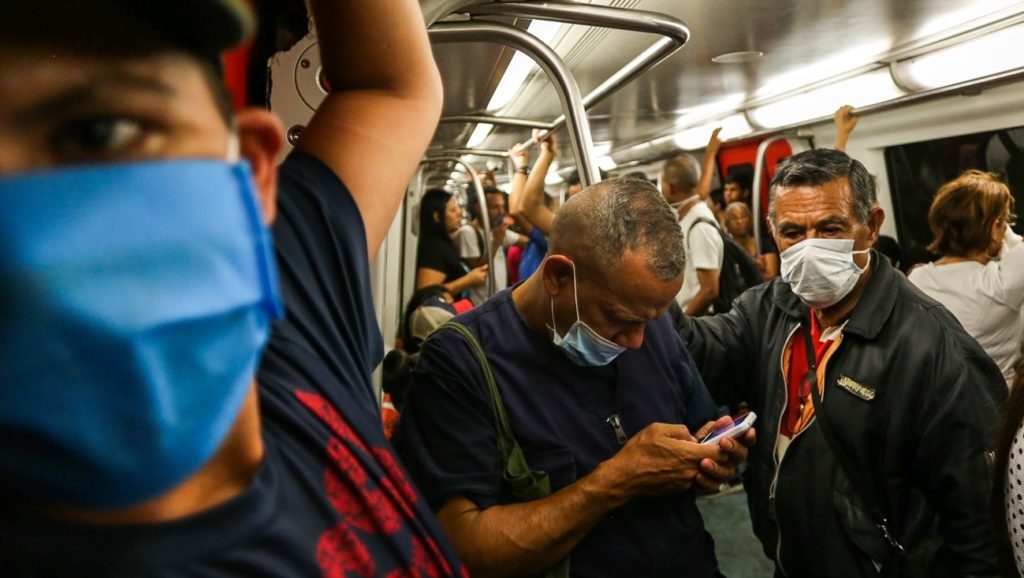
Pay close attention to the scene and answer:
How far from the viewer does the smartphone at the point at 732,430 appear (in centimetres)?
154

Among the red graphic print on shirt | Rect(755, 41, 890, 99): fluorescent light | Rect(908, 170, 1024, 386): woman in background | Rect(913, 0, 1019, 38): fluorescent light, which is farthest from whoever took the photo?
Rect(755, 41, 890, 99): fluorescent light

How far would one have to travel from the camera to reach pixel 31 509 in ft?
1.75

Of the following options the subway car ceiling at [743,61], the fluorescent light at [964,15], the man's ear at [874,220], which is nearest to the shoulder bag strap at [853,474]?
the man's ear at [874,220]

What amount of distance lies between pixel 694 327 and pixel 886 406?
617 millimetres

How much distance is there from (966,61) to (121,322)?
5291 mm

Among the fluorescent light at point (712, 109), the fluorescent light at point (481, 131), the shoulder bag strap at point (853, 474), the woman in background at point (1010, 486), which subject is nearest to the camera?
the woman in background at point (1010, 486)

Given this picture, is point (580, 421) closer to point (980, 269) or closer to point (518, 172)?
point (518, 172)

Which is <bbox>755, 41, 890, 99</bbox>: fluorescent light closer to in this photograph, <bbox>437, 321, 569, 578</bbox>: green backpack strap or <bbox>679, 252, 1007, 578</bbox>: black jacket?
<bbox>679, 252, 1007, 578</bbox>: black jacket

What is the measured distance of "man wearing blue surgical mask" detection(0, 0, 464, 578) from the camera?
448 millimetres

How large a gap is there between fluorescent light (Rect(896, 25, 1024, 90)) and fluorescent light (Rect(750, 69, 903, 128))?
26 cm

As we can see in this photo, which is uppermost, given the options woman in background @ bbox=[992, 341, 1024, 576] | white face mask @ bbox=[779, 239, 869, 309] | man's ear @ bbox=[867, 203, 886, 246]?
man's ear @ bbox=[867, 203, 886, 246]

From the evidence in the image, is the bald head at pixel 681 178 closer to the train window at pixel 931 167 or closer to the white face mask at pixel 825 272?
the white face mask at pixel 825 272

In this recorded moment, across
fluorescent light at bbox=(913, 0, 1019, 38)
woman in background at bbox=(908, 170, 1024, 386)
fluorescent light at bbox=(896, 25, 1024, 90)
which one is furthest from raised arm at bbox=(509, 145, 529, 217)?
fluorescent light at bbox=(896, 25, 1024, 90)

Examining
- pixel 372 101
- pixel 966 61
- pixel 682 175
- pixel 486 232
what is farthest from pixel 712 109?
pixel 372 101
